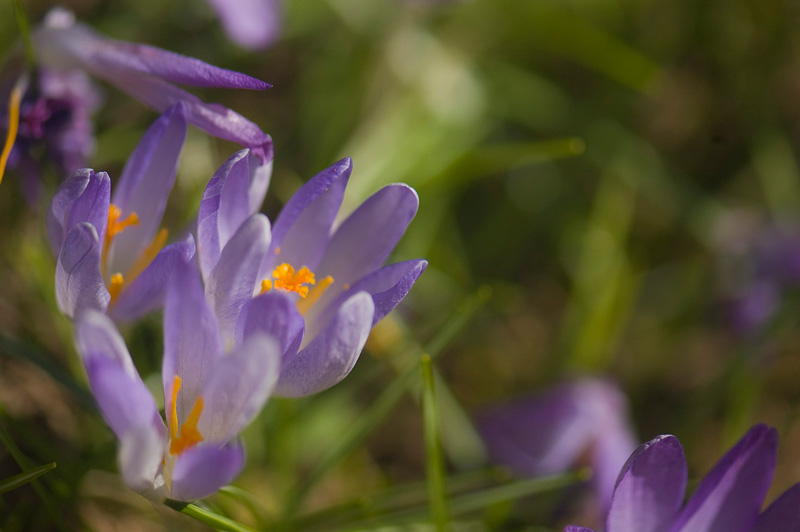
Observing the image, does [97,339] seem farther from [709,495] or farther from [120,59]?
[709,495]

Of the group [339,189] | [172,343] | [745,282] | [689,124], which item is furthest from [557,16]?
[172,343]

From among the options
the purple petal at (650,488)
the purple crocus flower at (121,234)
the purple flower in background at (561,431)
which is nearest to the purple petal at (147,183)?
the purple crocus flower at (121,234)

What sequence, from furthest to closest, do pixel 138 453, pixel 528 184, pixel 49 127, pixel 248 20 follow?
pixel 528 184 → pixel 248 20 → pixel 49 127 → pixel 138 453

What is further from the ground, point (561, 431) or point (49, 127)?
point (49, 127)

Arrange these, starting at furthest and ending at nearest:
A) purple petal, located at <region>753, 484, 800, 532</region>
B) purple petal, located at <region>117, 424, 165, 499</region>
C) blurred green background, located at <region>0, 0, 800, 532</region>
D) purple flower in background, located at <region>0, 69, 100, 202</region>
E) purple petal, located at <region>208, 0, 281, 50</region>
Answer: blurred green background, located at <region>0, 0, 800, 532</region>
purple petal, located at <region>208, 0, 281, 50</region>
purple flower in background, located at <region>0, 69, 100, 202</region>
purple petal, located at <region>753, 484, 800, 532</region>
purple petal, located at <region>117, 424, 165, 499</region>

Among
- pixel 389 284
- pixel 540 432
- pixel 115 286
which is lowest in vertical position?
pixel 540 432

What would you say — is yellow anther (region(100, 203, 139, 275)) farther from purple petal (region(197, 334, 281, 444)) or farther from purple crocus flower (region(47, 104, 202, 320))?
purple petal (region(197, 334, 281, 444))

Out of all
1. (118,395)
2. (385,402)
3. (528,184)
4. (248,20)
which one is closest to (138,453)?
(118,395)

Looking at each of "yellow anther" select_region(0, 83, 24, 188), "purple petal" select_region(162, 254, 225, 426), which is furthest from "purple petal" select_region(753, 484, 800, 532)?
"yellow anther" select_region(0, 83, 24, 188)
